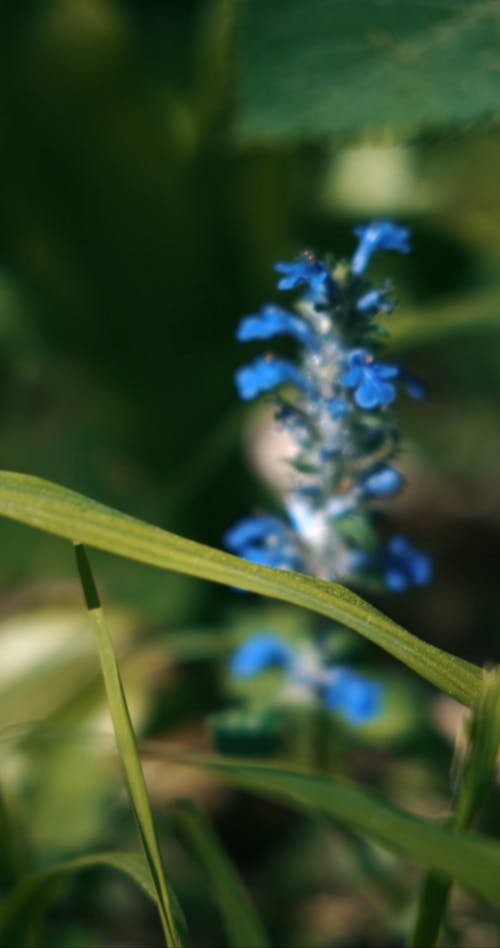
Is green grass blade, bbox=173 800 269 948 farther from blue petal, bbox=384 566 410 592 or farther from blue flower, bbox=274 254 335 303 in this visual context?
blue flower, bbox=274 254 335 303

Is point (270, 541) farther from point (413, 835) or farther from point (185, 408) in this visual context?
point (185, 408)

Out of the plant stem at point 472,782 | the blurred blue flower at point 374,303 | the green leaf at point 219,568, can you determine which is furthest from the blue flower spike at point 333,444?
the plant stem at point 472,782

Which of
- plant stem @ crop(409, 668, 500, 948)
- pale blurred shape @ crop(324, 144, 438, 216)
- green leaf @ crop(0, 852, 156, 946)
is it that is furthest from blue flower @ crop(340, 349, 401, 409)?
pale blurred shape @ crop(324, 144, 438, 216)

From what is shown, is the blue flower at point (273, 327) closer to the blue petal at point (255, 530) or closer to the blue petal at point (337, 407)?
the blue petal at point (337, 407)

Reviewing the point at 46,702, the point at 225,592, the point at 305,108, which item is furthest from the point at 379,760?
the point at 305,108

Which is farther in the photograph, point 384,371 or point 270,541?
point 270,541

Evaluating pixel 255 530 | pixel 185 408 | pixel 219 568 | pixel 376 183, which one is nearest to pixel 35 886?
pixel 219 568
